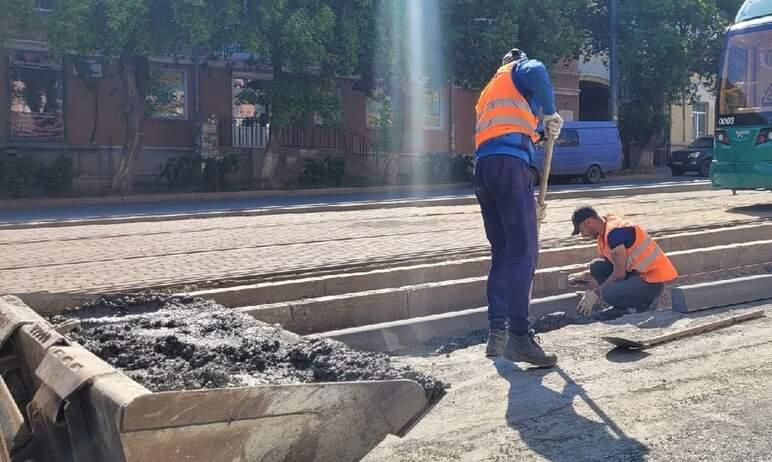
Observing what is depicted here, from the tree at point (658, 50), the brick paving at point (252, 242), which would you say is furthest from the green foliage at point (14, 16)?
the tree at point (658, 50)

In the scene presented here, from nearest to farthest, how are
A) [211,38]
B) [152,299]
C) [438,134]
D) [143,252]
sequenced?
[152,299], [143,252], [211,38], [438,134]

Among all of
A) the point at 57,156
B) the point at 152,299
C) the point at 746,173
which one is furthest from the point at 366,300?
the point at 57,156

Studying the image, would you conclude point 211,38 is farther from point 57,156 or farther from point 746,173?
point 746,173

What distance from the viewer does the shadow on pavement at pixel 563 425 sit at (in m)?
3.91

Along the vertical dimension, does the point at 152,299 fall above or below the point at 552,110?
below

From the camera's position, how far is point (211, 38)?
2422 centimetres

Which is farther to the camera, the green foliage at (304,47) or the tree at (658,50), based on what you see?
the tree at (658,50)

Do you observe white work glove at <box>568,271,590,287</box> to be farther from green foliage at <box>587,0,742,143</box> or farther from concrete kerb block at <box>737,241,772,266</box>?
green foliage at <box>587,0,742,143</box>

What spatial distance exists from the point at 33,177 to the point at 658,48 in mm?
23302

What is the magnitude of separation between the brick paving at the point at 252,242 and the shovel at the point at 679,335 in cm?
317

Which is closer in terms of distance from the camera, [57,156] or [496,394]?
[496,394]

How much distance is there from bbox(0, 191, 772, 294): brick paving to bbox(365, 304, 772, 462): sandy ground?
9.62ft

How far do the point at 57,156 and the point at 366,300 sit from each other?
21270mm

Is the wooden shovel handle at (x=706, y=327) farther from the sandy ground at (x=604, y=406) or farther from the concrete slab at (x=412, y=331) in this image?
the concrete slab at (x=412, y=331)
